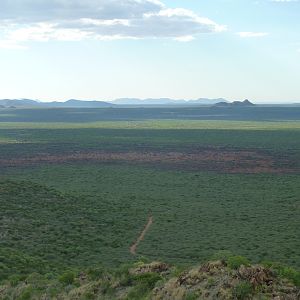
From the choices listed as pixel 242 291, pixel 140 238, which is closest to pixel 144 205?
pixel 140 238

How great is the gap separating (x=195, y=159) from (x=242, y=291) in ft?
175

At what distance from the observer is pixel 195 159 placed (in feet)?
213

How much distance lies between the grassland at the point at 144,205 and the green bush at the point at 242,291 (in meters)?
11.2

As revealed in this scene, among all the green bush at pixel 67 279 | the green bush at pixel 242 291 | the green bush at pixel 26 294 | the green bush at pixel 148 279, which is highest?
the green bush at pixel 242 291

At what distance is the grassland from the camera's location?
84.7 ft

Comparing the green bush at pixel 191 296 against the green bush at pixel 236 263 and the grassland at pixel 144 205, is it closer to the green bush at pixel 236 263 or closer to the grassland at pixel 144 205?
the green bush at pixel 236 263

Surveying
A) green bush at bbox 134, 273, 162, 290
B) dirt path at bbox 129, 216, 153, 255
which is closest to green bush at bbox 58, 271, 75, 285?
green bush at bbox 134, 273, 162, 290

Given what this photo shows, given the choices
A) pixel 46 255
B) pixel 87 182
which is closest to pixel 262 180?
pixel 87 182

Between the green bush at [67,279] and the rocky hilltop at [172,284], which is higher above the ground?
the rocky hilltop at [172,284]

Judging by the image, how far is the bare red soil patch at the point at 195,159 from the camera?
57.6 meters

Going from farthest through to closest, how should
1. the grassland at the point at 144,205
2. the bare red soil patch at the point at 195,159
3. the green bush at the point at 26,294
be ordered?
the bare red soil patch at the point at 195,159 < the grassland at the point at 144,205 < the green bush at the point at 26,294

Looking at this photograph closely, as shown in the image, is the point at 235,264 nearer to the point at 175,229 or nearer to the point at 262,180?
the point at 175,229

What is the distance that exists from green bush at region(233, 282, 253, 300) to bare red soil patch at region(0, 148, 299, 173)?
4381cm

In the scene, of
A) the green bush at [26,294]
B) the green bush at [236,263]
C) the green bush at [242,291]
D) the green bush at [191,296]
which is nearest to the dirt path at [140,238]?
the green bush at [26,294]
